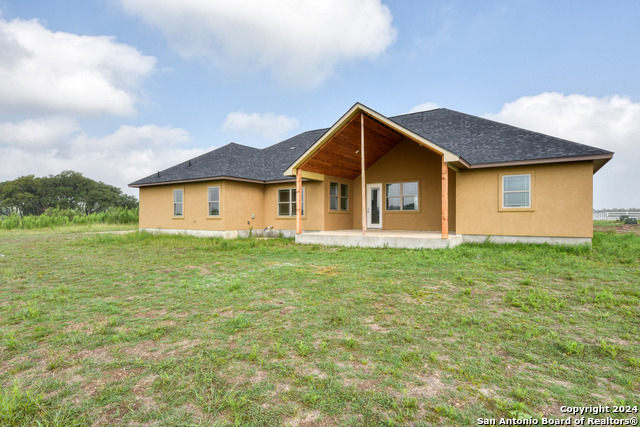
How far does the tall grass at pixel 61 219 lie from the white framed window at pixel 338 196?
22.0 m

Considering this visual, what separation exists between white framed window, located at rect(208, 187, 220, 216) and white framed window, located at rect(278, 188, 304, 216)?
3.17 metres

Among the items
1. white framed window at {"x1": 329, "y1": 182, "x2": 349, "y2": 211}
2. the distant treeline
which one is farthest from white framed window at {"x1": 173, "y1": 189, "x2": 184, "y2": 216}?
the distant treeline

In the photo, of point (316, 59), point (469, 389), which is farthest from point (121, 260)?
point (316, 59)

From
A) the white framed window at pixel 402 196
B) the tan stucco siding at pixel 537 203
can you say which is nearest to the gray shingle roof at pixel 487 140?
the tan stucco siding at pixel 537 203

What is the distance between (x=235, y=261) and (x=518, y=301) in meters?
6.92

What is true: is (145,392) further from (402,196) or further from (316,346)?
(402,196)

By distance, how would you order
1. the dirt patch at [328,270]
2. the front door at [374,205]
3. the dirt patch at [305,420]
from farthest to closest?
the front door at [374,205] < the dirt patch at [328,270] < the dirt patch at [305,420]

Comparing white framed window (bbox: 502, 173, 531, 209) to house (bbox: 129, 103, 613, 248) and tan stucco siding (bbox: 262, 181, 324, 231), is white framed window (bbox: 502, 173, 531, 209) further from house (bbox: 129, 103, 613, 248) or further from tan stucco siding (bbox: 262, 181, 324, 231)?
tan stucco siding (bbox: 262, 181, 324, 231)

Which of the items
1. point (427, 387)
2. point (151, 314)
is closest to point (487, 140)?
point (427, 387)

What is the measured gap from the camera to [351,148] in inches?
527

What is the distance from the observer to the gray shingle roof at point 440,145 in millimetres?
11078

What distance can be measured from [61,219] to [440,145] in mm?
30336

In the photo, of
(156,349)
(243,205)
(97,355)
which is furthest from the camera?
(243,205)

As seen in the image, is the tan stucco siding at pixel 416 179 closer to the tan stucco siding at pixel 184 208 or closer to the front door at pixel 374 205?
the front door at pixel 374 205
